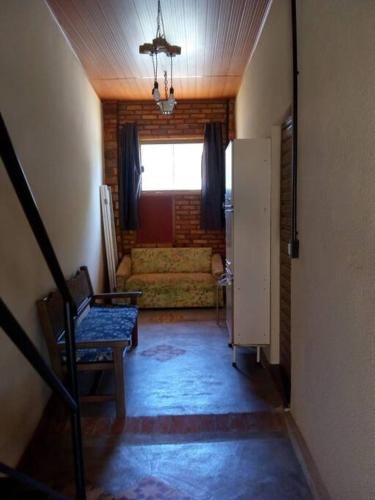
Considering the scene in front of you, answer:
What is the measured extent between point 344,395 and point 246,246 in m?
1.60

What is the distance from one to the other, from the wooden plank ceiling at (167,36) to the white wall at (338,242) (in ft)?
3.97

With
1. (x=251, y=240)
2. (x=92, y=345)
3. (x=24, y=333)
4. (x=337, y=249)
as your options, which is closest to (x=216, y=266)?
(x=251, y=240)

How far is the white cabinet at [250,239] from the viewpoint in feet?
9.47

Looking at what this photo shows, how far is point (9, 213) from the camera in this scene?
199 cm

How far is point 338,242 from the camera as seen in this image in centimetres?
151

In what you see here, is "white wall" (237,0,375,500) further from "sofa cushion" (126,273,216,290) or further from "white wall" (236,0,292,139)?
"sofa cushion" (126,273,216,290)

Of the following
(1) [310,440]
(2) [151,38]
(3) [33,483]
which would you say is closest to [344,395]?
(1) [310,440]

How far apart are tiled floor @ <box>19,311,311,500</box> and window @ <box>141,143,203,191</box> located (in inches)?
116

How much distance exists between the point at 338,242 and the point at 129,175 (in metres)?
4.21

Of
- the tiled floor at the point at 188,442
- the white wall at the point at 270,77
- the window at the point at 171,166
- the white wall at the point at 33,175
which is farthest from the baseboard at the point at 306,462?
the window at the point at 171,166

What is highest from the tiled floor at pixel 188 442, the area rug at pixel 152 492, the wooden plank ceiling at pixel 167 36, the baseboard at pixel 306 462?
the wooden plank ceiling at pixel 167 36

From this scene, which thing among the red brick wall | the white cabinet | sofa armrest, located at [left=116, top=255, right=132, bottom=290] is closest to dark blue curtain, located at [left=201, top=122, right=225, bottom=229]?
the red brick wall

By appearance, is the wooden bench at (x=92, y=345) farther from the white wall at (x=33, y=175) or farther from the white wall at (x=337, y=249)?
the white wall at (x=337, y=249)

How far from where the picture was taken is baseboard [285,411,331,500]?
1.70 m
